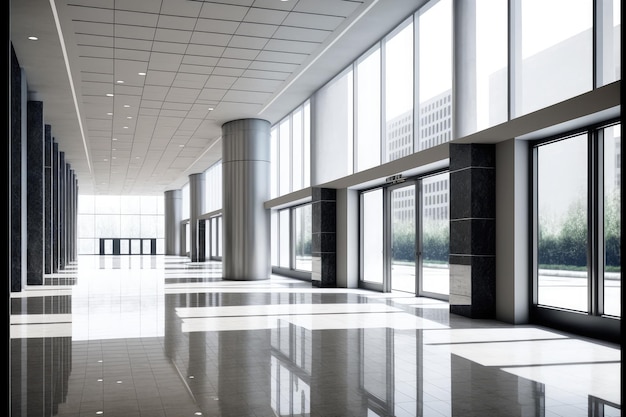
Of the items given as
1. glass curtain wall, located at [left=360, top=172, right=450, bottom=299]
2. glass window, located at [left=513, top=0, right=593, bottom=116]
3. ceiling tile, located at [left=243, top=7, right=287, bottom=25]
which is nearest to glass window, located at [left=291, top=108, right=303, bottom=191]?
glass curtain wall, located at [left=360, top=172, right=450, bottom=299]

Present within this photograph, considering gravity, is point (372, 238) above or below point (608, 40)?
below

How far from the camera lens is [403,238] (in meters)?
17.4

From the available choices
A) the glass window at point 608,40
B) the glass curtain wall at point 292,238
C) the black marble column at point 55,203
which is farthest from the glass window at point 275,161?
the glass window at point 608,40

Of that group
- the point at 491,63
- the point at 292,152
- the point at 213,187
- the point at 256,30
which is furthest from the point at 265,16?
the point at 213,187

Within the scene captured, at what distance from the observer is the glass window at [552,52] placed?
9.99 m

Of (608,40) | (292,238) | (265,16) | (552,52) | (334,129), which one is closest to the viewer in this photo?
(608,40)

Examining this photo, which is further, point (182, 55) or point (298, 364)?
point (182, 55)

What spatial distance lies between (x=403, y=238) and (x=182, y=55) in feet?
25.1

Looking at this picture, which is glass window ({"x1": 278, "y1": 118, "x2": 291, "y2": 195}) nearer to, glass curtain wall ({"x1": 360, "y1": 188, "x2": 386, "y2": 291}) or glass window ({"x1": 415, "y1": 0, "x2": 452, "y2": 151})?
glass curtain wall ({"x1": 360, "y1": 188, "x2": 386, "y2": 291})

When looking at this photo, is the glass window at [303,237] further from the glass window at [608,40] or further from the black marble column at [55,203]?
the glass window at [608,40]

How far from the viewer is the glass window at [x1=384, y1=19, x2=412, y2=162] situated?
52.3 feet

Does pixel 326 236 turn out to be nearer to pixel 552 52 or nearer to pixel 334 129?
pixel 334 129

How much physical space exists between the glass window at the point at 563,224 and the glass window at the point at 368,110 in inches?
283

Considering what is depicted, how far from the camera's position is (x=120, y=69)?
17.2 m
